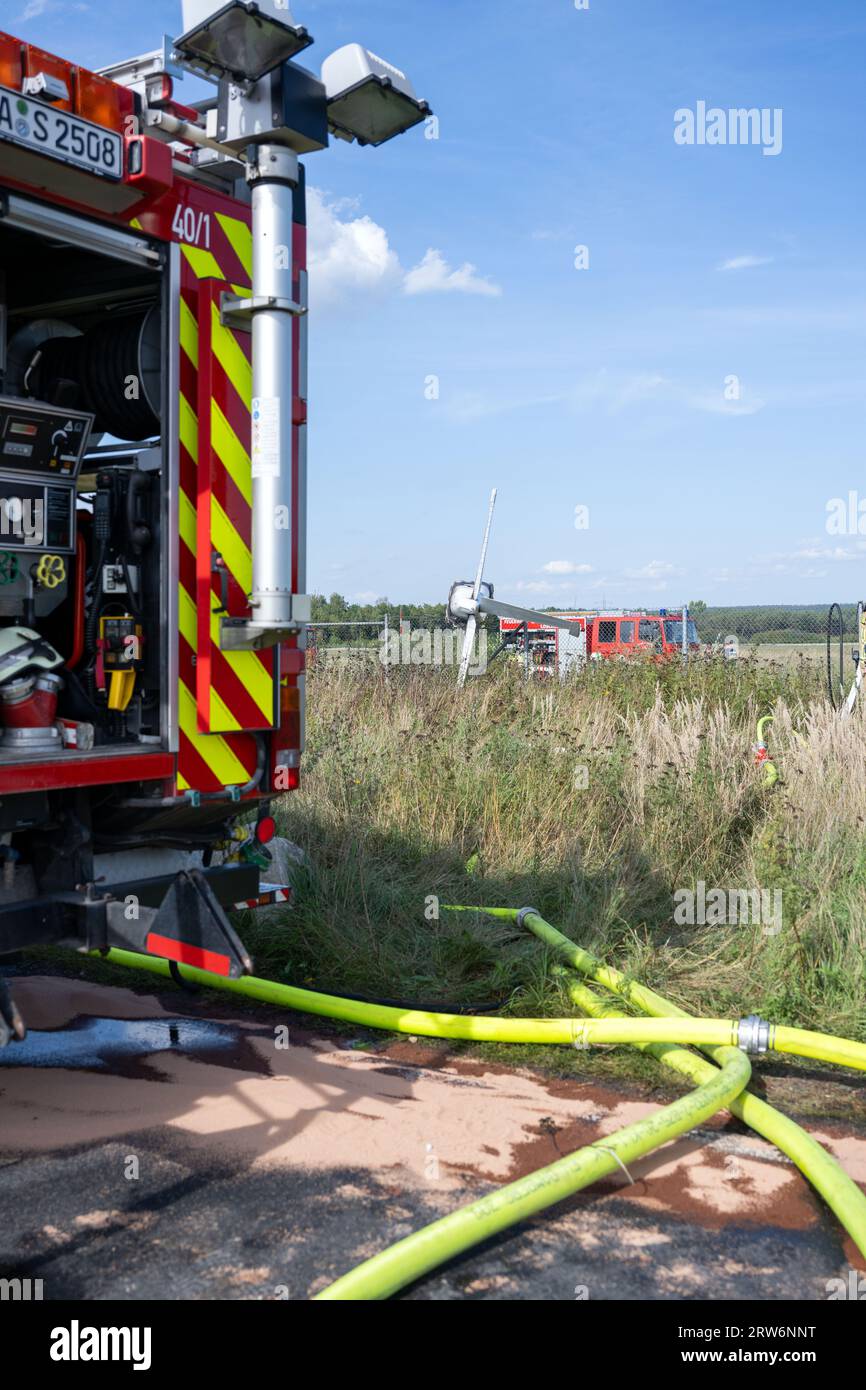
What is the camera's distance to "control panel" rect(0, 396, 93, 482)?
13.5ft

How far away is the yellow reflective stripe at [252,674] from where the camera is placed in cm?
420

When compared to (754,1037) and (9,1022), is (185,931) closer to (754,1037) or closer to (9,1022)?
(9,1022)

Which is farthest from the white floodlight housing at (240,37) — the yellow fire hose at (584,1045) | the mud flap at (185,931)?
the yellow fire hose at (584,1045)

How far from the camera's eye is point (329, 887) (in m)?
6.27

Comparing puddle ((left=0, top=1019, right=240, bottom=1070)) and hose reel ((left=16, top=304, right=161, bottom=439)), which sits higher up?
hose reel ((left=16, top=304, right=161, bottom=439))

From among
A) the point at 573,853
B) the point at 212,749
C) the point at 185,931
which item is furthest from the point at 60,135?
the point at 573,853

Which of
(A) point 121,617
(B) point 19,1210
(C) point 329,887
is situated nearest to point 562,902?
(C) point 329,887

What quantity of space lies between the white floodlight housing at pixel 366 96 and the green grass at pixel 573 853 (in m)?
3.60

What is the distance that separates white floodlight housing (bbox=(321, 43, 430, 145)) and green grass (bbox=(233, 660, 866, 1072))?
3.60m

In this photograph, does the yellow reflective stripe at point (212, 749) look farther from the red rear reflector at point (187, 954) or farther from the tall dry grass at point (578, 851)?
the tall dry grass at point (578, 851)

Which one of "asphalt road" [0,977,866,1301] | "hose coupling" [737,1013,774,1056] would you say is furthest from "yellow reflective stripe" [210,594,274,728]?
"hose coupling" [737,1013,774,1056]

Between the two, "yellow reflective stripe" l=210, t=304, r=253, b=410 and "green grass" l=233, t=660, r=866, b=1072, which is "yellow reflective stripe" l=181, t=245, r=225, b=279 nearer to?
"yellow reflective stripe" l=210, t=304, r=253, b=410
